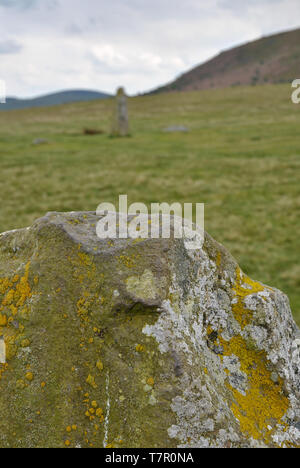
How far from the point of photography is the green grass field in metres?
11.3

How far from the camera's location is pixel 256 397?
285 cm

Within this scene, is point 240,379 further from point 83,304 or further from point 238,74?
point 238,74

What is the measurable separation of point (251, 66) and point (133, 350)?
366ft

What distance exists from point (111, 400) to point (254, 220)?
10.8 m

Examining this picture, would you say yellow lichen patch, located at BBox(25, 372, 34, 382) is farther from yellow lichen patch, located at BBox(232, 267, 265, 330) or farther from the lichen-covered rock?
yellow lichen patch, located at BBox(232, 267, 265, 330)

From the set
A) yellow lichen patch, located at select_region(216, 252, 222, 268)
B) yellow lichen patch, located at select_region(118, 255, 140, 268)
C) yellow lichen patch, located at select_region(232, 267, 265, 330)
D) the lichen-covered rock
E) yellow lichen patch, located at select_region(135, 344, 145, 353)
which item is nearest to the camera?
the lichen-covered rock

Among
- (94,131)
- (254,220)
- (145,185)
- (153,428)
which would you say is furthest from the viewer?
(94,131)

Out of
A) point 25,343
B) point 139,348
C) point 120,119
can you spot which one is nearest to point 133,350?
point 139,348

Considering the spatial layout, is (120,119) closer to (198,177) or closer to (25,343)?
(198,177)

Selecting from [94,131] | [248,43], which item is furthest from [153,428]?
[248,43]

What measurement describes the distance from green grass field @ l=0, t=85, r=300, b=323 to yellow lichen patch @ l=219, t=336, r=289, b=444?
4913mm

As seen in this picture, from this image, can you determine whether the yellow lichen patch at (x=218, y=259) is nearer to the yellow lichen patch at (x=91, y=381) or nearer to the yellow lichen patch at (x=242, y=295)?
the yellow lichen patch at (x=242, y=295)

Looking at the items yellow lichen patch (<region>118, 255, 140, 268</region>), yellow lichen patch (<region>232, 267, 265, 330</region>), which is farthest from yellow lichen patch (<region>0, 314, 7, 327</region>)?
yellow lichen patch (<region>232, 267, 265, 330</region>)

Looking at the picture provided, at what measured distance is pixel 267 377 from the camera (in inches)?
118
